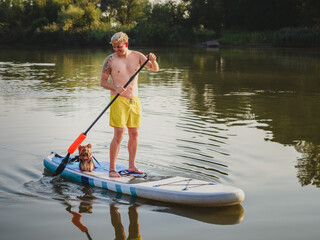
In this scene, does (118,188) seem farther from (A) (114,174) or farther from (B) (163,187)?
(B) (163,187)

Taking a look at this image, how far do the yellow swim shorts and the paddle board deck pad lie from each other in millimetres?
722

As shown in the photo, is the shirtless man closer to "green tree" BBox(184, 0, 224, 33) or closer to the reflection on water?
the reflection on water

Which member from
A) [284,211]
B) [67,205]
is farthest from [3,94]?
[284,211]

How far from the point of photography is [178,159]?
7.62 m

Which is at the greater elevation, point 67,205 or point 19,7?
point 19,7

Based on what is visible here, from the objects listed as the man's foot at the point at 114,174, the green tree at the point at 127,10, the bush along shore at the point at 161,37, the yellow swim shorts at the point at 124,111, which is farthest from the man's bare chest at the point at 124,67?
the green tree at the point at 127,10

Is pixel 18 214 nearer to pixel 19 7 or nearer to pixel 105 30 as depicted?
pixel 105 30

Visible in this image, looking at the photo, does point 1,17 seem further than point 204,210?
Yes

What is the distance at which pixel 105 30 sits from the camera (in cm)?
5788

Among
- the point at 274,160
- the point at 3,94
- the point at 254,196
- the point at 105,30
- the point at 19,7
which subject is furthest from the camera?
the point at 19,7

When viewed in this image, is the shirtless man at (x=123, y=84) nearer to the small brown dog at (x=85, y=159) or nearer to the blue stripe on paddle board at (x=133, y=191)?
the small brown dog at (x=85, y=159)

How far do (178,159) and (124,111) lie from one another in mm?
1646

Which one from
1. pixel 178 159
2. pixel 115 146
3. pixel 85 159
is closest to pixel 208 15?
pixel 178 159

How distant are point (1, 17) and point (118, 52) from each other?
67353mm
